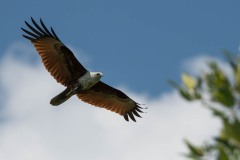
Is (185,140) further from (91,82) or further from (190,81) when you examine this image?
(91,82)

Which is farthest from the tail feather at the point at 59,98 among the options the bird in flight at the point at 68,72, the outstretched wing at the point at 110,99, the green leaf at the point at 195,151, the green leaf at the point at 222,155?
the green leaf at the point at 222,155

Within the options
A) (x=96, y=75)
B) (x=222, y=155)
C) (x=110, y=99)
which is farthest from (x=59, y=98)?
(x=222, y=155)

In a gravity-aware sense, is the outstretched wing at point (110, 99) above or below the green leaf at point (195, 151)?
above

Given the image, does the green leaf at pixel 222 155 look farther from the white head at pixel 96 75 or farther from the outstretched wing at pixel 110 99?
the outstretched wing at pixel 110 99

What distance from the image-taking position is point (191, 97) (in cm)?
211

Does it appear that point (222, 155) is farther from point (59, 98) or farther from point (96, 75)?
point (96, 75)

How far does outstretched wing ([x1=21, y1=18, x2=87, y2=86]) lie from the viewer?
50.1 ft

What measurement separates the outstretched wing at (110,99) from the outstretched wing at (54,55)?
865mm

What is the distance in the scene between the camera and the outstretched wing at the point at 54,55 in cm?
1527

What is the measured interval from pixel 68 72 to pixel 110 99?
1921 millimetres

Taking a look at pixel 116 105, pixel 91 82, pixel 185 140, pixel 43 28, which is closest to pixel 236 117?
pixel 185 140

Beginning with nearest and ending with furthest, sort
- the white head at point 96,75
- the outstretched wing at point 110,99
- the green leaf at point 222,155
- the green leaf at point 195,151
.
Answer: the green leaf at point 222,155 → the green leaf at point 195,151 → the white head at point 96,75 → the outstretched wing at point 110,99

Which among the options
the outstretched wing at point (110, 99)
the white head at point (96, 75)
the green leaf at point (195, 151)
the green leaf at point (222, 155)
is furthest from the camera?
the outstretched wing at point (110, 99)

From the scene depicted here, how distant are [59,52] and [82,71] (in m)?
0.96
